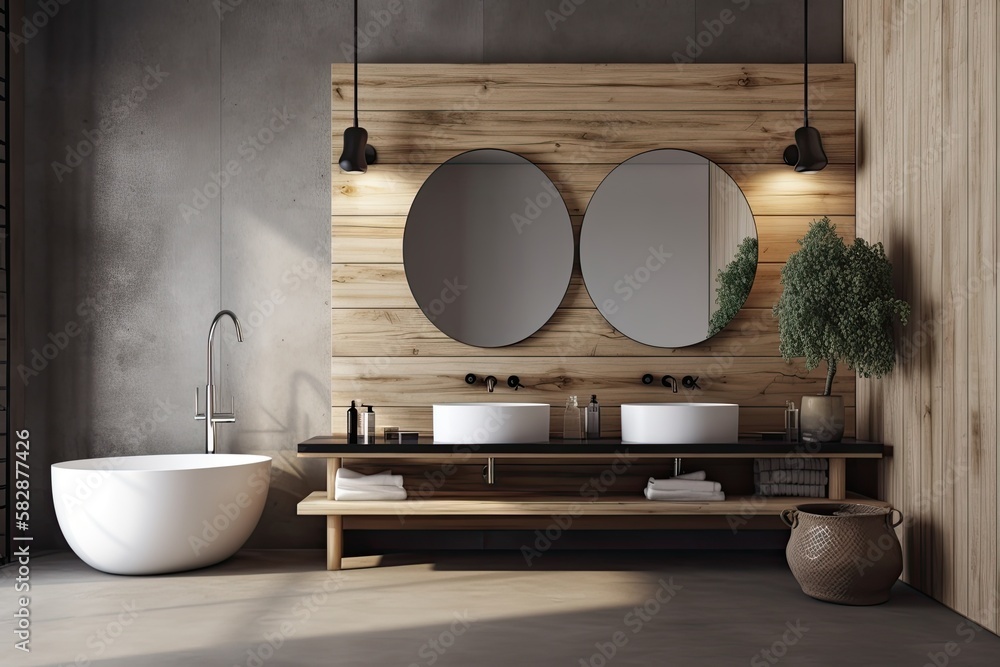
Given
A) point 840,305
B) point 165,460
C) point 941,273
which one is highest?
point 941,273

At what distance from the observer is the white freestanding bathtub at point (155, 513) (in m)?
3.13

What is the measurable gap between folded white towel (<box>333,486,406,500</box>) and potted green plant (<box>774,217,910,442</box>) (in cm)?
167

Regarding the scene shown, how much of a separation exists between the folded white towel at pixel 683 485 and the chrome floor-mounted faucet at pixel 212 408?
1.87 metres

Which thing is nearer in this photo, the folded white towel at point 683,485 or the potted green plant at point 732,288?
the folded white towel at point 683,485

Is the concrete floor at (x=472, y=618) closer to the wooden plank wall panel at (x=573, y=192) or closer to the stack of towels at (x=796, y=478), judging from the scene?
the stack of towels at (x=796, y=478)

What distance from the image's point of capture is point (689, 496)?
3.41 meters

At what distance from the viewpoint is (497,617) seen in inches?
110

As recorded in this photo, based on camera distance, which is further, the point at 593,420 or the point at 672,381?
the point at 672,381

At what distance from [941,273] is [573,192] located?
5.04 ft

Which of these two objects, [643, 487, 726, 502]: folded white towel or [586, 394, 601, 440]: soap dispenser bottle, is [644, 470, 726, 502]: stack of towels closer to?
[643, 487, 726, 502]: folded white towel

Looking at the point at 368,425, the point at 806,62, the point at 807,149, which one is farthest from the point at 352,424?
the point at 806,62

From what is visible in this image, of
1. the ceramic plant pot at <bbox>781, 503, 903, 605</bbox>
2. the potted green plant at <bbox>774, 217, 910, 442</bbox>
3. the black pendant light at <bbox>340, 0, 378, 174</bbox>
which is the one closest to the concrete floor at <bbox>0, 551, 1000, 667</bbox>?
the ceramic plant pot at <bbox>781, 503, 903, 605</bbox>

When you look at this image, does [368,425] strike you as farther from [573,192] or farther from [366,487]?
[573,192]

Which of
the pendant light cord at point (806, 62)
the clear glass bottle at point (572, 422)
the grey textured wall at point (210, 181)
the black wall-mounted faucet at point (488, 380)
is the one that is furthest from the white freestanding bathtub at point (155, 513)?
the pendant light cord at point (806, 62)
